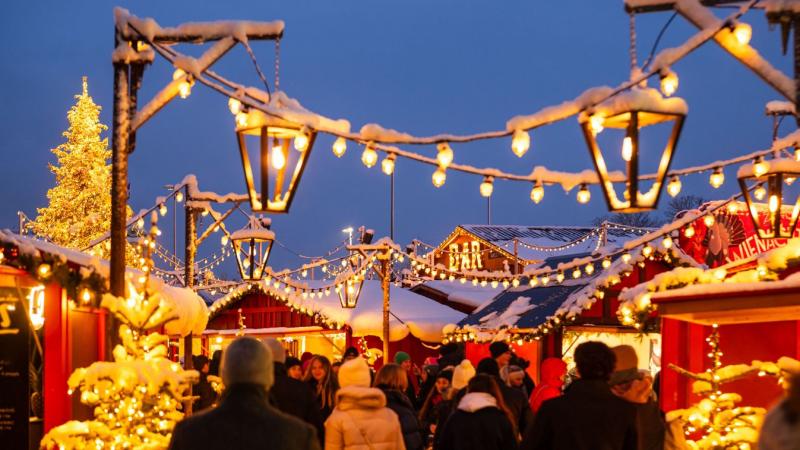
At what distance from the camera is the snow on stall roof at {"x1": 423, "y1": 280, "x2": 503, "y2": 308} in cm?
3712

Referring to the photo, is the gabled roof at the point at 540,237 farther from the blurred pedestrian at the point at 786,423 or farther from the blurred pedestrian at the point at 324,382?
the blurred pedestrian at the point at 786,423

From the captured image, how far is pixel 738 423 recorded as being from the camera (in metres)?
9.62

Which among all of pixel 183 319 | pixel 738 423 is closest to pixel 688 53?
pixel 738 423

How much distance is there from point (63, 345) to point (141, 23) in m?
4.74

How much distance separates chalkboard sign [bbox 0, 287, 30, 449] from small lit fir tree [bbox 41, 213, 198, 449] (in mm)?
3514

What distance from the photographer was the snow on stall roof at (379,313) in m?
33.2

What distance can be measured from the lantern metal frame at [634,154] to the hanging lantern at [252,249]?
35.7 ft

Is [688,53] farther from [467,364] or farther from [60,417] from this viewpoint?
[60,417]

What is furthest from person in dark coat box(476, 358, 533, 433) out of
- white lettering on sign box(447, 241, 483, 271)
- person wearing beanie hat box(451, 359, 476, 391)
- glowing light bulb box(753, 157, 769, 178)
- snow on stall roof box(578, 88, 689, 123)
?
white lettering on sign box(447, 241, 483, 271)

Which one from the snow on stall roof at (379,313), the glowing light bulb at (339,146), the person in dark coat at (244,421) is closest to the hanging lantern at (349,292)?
the snow on stall roof at (379,313)

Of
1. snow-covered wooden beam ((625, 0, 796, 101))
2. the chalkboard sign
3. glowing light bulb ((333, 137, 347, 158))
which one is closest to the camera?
snow-covered wooden beam ((625, 0, 796, 101))

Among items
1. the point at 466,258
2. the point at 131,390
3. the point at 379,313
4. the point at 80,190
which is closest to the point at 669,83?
the point at 131,390

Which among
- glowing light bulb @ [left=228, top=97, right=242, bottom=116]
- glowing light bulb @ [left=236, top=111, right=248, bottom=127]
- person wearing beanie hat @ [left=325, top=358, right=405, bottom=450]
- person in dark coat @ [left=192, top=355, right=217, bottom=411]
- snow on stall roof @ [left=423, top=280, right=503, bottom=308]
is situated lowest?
person in dark coat @ [left=192, top=355, right=217, bottom=411]

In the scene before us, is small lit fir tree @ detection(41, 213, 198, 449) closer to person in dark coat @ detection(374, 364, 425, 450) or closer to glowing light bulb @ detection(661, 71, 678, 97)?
person in dark coat @ detection(374, 364, 425, 450)
